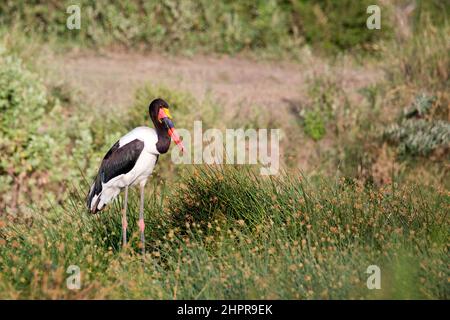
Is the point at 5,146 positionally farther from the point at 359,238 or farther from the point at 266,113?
the point at 359,238

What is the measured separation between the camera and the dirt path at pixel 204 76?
12.9 meters

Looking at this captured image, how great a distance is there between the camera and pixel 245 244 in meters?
6.84

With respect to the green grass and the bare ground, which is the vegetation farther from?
the bare ground

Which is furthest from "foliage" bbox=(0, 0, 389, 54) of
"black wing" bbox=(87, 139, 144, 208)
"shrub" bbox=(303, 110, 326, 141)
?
"black wing" bbox=(87, 139, 144, 208)

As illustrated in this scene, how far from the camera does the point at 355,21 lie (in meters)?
16.0

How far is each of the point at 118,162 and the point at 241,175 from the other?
97 cm

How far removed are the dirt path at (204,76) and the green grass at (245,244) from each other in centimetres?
459

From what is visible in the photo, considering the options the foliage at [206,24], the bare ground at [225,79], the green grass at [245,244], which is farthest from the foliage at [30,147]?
the foliage at [206,24]

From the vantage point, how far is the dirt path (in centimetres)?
1292

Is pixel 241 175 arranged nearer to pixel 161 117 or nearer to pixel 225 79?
pixel 161 117

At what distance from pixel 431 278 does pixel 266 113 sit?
676cm

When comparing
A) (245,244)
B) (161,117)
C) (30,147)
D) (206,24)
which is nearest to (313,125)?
(30,147)
